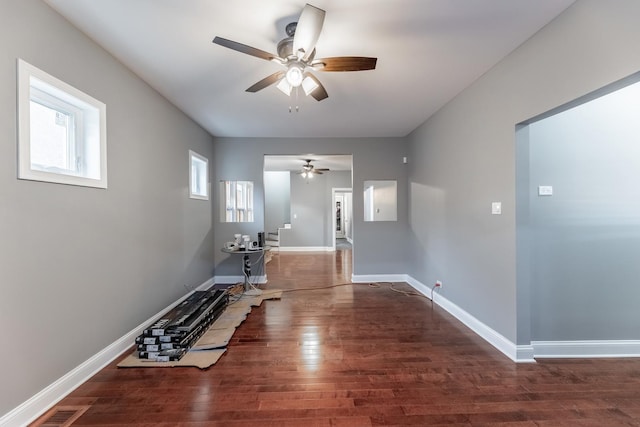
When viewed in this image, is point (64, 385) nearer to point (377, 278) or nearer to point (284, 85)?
point (284, 85)

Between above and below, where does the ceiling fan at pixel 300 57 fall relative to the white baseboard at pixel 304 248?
above

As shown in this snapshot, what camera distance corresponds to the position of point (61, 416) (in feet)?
5.62

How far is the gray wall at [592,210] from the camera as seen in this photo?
2318 mm

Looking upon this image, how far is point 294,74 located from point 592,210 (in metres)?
2.75

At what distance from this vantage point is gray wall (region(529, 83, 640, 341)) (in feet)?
7.61

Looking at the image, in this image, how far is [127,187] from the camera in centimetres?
257

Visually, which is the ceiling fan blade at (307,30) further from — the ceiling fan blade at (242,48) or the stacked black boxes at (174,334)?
the stacked black boxes at (174,334)

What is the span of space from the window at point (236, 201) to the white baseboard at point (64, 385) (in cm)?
257

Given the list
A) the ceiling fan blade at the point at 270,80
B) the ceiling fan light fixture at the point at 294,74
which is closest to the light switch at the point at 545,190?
the ceiling fan light fixture at the point at 294,74

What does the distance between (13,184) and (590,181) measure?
4.20 meters

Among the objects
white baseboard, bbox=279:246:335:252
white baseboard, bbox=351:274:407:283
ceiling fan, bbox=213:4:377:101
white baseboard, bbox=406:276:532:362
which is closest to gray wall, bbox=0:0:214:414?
ceiling fan, bbox=213:4:377:101

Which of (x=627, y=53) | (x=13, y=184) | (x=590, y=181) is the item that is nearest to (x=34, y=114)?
(x=13, y=184)

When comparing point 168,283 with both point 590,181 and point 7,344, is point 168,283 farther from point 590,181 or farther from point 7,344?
point 590,181

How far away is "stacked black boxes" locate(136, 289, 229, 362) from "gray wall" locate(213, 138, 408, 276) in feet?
6.60
